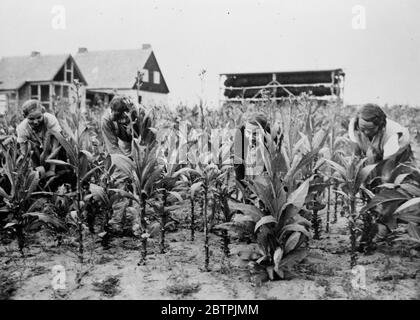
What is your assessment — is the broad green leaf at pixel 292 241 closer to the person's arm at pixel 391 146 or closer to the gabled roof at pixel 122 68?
the person's arm at pixel 391 146

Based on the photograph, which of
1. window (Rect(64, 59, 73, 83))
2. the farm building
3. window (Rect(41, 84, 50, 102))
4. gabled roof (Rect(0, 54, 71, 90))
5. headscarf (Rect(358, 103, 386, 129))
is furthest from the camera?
window (Rect(41, 84, 50, 102))

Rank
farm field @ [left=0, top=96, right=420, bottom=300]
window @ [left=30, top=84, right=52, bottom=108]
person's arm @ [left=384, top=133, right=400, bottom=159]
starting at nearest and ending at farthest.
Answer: farm field @ [left=0, top=96, right=420, bottom=300] < person's arm @ [left=384, top=133, right=400, bottom=159] < window @ [left=30, top=84, right=52, bottom=108]

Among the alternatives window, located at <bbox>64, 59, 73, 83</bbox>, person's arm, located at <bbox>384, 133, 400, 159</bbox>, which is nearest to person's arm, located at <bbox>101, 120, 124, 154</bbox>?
person's arm, located at <bbox>384, 133, 400, 159</bbox>

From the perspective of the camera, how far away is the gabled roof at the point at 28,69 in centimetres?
2300

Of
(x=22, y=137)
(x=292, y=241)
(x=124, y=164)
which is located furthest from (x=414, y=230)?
(x=22, y=137)

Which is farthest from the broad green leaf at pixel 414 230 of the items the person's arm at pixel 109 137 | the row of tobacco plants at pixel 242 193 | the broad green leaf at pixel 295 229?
the person's arm at pixel 109 137

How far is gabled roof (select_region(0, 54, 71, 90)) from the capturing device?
23.0 m

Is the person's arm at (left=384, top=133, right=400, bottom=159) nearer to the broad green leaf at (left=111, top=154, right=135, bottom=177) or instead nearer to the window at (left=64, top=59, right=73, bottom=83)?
the broad green leaf at (left=111, top=154, right=135, bottom=177)

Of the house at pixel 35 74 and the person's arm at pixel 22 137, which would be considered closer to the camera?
the person's arm at pixel 22 137

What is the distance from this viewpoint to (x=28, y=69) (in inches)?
937

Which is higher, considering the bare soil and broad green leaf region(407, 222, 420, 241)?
broad green leaf region(407, 222, 420, 241)

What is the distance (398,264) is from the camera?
11.5ft
